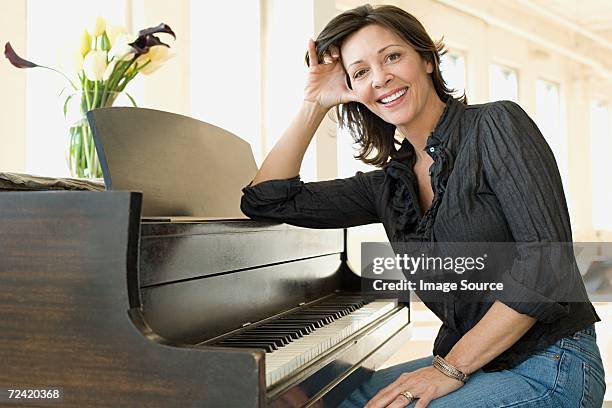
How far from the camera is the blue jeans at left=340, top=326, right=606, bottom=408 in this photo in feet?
5.18

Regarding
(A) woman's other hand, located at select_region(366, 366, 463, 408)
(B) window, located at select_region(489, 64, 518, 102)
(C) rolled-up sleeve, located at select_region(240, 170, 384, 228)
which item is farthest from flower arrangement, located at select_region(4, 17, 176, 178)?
(B) window, located at select_region(489, 64, 518, 102)

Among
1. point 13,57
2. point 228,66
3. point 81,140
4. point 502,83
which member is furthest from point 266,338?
point 502,83

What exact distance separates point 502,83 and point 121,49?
6.75 meters

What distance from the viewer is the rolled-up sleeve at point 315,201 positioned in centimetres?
194

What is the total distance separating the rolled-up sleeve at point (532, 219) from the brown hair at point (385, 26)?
30cm

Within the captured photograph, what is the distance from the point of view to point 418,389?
1.58 meters

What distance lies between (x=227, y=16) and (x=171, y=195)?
302 cm

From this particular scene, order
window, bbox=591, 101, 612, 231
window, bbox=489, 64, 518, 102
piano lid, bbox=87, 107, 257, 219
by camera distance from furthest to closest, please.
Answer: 1. window, bbox=591, 101, 612, 231
2. window, bbox=489, 64, 518, 102
3. piano lid, bbox=87, 107, 257, 219

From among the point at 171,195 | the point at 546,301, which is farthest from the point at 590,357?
the point at 171,195

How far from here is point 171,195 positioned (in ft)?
6.02

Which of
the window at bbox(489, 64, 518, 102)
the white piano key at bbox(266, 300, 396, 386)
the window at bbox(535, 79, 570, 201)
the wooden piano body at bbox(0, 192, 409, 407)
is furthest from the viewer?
the window at bbox(535, 79, 570, 201)

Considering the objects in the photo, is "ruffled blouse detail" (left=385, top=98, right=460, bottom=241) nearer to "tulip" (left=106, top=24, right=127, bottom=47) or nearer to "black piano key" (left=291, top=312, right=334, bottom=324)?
"black piano key" (left=291, top=312, right=334, bottom=324)

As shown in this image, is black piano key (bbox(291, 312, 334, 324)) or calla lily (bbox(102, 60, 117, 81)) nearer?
black piano key (bbox(291, 312, 334, 324))

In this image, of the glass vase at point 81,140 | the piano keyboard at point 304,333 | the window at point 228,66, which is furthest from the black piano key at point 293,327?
the window at point 228,66
